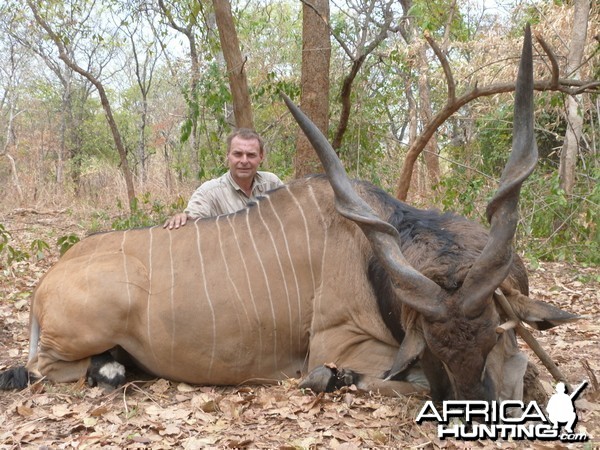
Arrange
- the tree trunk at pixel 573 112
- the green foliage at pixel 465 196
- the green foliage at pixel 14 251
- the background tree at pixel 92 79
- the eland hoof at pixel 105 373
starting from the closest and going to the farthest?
the eland hoof at pixel 105 373 → the green foliage at pixel 14 251 → the green foliage at pixel 465 196 → the tree trunk at pixel 573 112 → the background tree at pixel 92 79

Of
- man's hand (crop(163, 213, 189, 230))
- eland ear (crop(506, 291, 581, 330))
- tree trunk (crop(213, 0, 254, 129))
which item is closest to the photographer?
eland ear (crop(506, 291, 581, 330))

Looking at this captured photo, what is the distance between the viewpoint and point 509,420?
2.50 meters

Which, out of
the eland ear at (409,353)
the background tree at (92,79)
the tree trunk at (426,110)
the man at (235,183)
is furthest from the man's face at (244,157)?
the tree trunk at (426,110)

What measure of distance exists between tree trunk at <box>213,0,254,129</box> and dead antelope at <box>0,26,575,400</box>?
192 cm

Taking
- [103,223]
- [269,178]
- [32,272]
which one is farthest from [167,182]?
[269,178]

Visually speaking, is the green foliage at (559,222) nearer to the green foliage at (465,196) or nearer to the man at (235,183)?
the green foliage at (465,196)

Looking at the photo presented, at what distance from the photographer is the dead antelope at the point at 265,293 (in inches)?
115

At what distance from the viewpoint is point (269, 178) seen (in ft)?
14.7

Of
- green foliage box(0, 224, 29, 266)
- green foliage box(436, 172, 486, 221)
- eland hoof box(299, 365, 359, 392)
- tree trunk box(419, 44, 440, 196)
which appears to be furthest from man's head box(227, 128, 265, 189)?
tree trunk box(419, 44, 440, 196)

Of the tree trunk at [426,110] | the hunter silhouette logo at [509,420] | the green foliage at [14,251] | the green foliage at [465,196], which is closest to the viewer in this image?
the hunter silhouette logo at [509,420]

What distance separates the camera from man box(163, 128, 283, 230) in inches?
165

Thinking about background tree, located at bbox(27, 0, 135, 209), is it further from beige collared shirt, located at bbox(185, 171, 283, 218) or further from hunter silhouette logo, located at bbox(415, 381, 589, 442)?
hunter silhouette logo, located at bbox(415, 381, 589, 442)

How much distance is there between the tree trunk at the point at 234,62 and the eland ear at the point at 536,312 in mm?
3172

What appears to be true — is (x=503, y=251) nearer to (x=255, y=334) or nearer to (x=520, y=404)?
(x=520, y=404)
